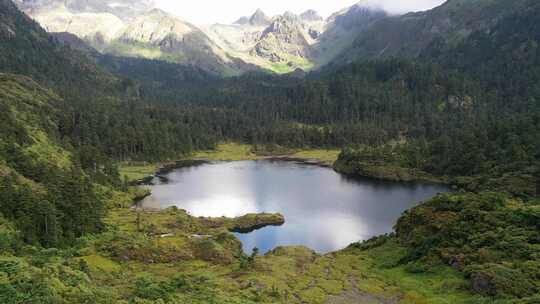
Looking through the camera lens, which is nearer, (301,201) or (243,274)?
(243,274)

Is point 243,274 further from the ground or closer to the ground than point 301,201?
further from the ground

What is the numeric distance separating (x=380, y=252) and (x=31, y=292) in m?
63.1

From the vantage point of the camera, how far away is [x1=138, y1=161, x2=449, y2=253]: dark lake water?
109 m

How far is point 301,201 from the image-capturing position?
144250 millimetres

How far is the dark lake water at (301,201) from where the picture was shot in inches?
4279

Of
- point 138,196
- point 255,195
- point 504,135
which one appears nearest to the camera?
point 138,196

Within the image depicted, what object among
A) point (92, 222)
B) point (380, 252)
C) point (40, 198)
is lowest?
point (380, 252)

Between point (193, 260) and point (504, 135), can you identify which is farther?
point (504, 135)

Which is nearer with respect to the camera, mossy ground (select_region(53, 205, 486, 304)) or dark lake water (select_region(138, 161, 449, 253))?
mossy ground (select_region(53, 205, 486, 304))

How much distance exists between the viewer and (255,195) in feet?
514

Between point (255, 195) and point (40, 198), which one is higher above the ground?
point (40, 198)

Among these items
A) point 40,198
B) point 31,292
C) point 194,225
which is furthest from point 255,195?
point 31,292

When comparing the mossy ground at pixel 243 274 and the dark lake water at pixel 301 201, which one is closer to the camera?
the mossy ground at pixel 243 274

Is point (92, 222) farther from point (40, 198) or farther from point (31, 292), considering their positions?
point (31, 292)
